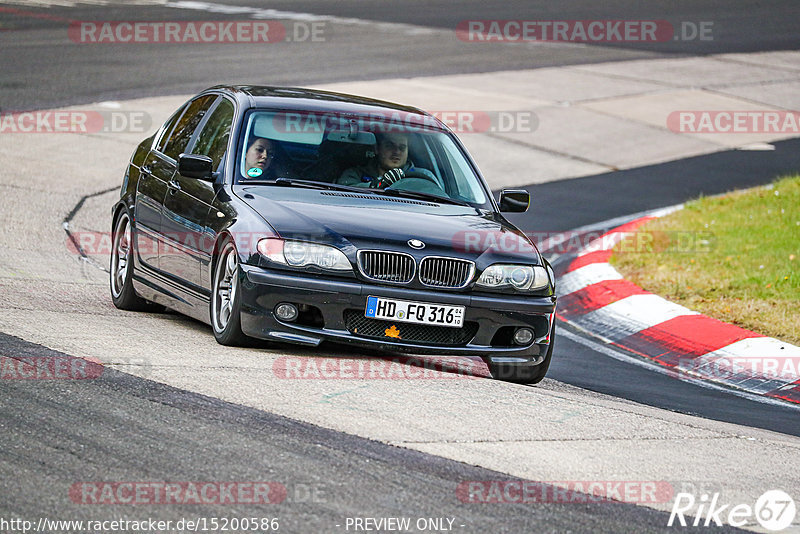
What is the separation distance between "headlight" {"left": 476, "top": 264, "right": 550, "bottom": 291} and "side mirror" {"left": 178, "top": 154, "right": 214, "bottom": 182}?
6.16ft

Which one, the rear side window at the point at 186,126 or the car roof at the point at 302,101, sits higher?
the car roof at the point at 302,101

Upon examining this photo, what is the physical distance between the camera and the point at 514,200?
8758mm

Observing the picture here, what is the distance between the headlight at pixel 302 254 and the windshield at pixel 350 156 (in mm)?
938

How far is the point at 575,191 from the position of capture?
643 inches

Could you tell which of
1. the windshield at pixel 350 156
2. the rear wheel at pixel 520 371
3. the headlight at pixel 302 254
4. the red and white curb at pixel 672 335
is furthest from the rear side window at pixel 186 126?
the red and white curb at pixel 672 335

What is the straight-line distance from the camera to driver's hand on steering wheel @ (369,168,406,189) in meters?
8.37

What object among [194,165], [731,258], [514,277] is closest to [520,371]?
[514,277]

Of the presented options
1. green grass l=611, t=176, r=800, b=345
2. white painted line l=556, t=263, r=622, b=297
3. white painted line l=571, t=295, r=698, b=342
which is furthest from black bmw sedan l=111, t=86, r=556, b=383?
white painted line l=556, t=263, r=622, b=297

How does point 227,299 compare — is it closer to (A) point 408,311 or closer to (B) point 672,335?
(A) point 408,311

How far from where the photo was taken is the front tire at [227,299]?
24.1 ft

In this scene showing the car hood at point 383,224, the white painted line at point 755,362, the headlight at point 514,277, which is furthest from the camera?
the white painted line at point 755,362

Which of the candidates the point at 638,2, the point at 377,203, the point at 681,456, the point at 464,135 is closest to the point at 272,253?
the point at 377,203

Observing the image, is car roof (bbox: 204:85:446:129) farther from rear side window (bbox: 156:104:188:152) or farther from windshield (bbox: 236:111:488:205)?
rear side window (bbox: 156:104:188:152)

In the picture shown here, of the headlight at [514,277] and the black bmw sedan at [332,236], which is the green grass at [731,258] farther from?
the headlight at [514,277]
